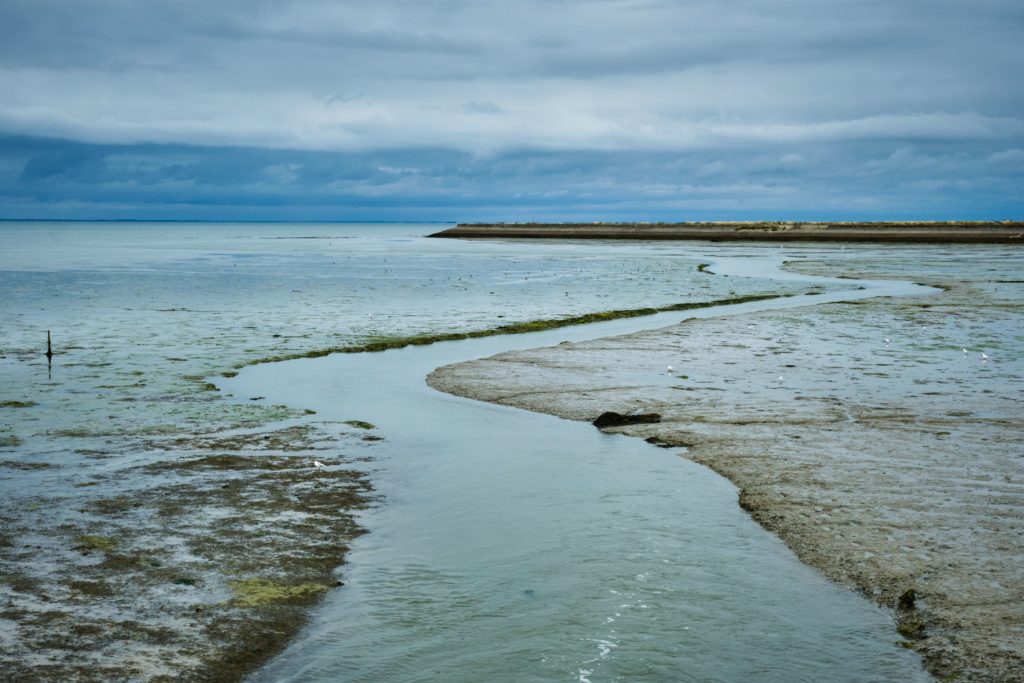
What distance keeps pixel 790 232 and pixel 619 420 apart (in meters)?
137

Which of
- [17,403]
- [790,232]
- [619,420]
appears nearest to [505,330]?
[619,420]

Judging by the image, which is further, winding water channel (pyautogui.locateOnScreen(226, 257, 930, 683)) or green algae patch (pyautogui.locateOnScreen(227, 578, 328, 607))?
green algae patch (pyautogui.locateOnScreen(227, 578, 328, 607))

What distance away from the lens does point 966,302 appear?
3488 centimetres

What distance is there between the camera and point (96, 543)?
29.0ft

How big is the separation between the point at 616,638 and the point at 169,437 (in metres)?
8.60

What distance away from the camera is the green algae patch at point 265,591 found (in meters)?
7.75

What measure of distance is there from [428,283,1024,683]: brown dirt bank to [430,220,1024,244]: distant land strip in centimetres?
10425

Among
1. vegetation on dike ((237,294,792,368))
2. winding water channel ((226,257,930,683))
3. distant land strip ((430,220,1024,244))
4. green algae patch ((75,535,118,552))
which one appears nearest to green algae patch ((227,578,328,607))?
winding water channel ((226,257,930,683))

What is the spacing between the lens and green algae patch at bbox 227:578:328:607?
25.4 ft

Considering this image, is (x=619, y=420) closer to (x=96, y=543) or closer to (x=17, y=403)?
(x=96, y=543)

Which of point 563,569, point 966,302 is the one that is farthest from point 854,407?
point 966,302

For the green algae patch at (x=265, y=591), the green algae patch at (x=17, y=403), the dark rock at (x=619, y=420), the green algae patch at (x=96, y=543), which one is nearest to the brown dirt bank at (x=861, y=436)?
the dark rock at (x=619, y=420)

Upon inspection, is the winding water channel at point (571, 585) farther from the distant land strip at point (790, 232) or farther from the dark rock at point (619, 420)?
the distant land strip at point (790, 232)

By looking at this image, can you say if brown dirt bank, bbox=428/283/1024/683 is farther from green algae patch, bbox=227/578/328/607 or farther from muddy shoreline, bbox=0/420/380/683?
muddy shoreline, bbox=0/420/380/683
